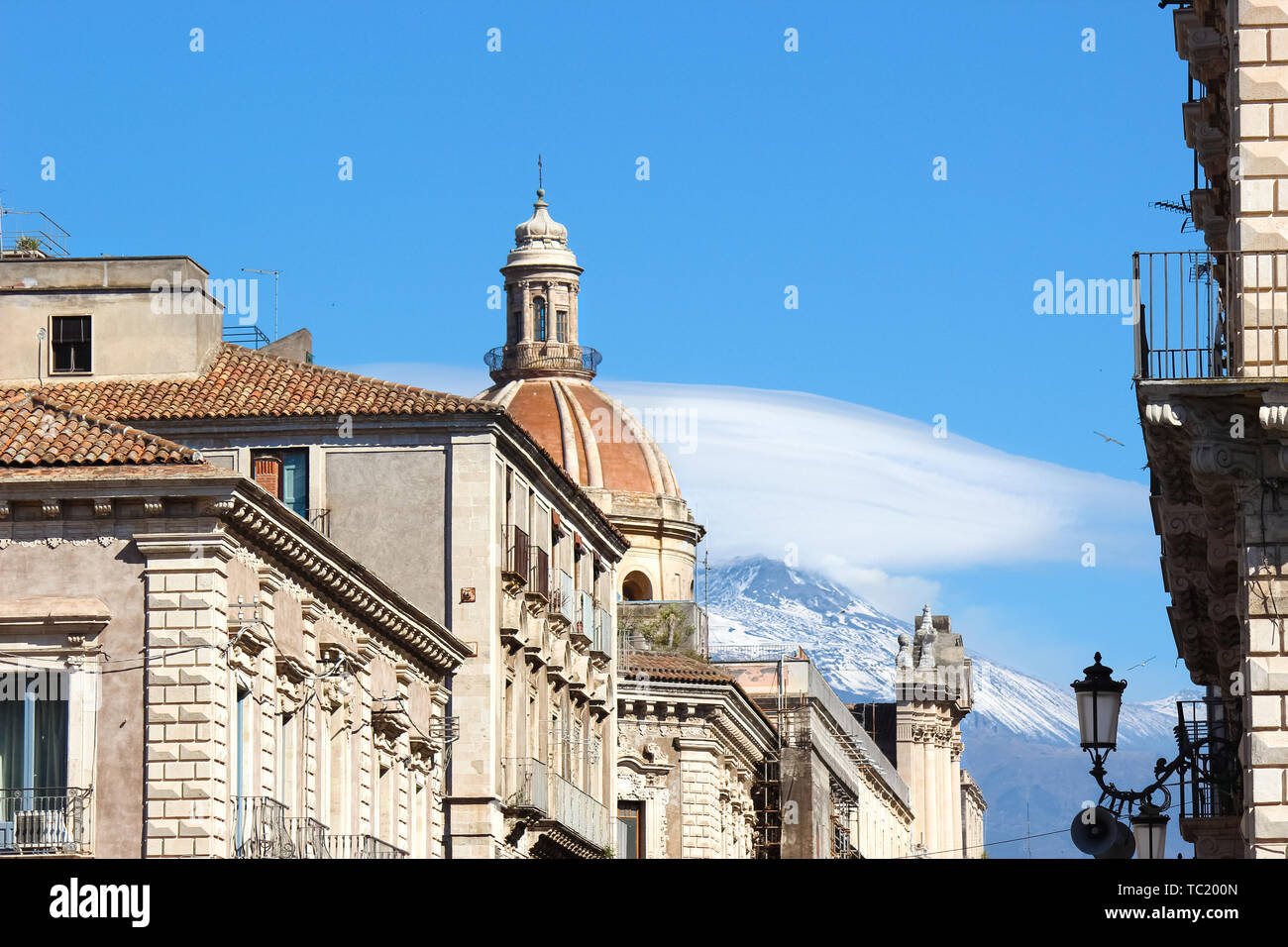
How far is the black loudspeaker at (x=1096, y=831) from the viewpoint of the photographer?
22.1 m

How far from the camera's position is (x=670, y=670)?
214 feet

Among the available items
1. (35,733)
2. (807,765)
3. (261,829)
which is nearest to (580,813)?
(807,765)

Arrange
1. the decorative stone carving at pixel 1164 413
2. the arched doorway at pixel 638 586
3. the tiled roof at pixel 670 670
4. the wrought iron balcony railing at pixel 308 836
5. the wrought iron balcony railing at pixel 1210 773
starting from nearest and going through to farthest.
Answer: the decorative stone carving at pixel 1164 413 → the wrought iron balcony railing at pixel 1210 773 → the wrought iron balcony railing at pixel 308 836 → the tiled roof at pixel 670 670 → the arched doorway at pixel 638 586

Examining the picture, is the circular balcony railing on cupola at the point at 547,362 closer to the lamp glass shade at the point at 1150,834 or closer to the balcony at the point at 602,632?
the balcony at the point at 602,632

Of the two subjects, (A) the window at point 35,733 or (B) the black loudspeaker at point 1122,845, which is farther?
(A) the window at point 35,733

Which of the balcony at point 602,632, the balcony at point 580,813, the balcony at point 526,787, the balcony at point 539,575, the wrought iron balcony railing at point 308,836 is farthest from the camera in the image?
the balcony at point 602,632

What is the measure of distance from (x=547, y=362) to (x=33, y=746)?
180ft

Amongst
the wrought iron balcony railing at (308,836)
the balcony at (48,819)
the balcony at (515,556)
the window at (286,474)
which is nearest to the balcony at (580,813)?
the balcony at (515,556)

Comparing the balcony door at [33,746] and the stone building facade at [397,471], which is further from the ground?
the stone building facade at [397,471]

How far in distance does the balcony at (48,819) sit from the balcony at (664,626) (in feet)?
126

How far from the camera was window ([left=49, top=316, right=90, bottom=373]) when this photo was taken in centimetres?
4684

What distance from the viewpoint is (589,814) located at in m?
57.4
